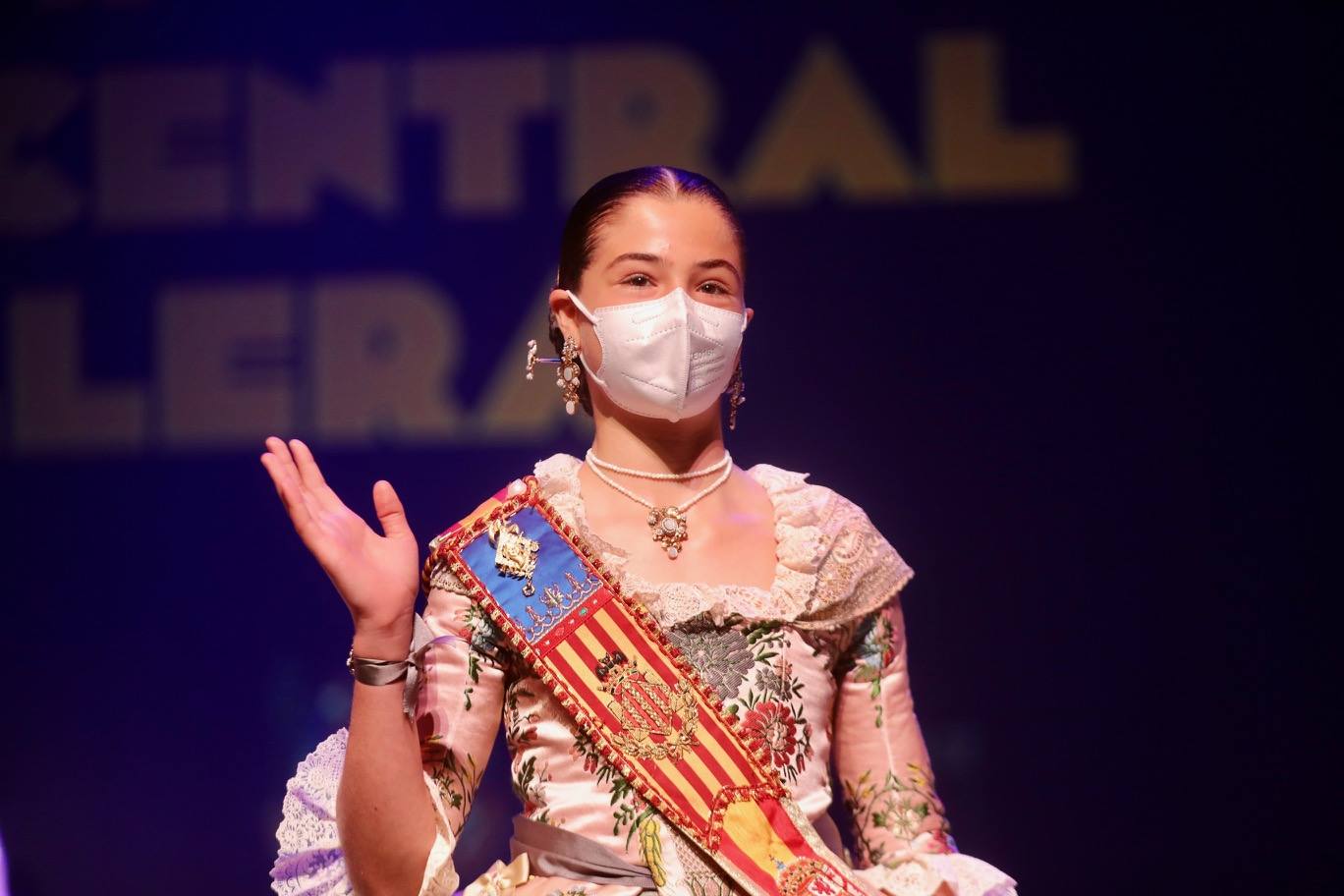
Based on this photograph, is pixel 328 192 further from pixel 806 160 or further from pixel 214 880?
pixel 214 880

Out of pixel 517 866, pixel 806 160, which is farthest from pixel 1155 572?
pixel 517 866

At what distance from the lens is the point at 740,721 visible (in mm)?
1812

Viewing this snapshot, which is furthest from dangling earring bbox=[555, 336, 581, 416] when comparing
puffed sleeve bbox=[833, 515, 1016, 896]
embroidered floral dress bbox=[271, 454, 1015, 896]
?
puffed sleeve bbox=[833, 515, 1016, 896]

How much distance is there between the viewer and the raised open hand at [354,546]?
163 cm

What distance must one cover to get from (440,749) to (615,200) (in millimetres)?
718

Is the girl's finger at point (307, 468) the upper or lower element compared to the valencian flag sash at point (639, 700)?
upper

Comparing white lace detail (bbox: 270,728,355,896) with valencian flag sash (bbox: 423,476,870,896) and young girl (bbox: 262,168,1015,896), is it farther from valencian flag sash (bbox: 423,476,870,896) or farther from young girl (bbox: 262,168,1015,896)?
valencian flag sash (bbox: 423,476,870,896)

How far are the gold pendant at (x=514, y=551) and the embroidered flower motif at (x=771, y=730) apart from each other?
1.01 ft

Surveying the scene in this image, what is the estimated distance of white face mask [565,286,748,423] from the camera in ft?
6.10

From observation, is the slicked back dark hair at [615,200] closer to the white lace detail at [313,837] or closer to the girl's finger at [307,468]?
the girl's finger at [307,468]

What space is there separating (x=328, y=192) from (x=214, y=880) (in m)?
1.51

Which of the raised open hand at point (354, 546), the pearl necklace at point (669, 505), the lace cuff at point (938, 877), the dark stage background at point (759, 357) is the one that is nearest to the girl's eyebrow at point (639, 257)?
the pearl necklace at point (669, 505)

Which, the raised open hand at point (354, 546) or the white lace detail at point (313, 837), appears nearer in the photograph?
the raised open hand at point (354, 546)

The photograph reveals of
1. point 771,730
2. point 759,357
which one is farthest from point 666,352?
point 759,357
